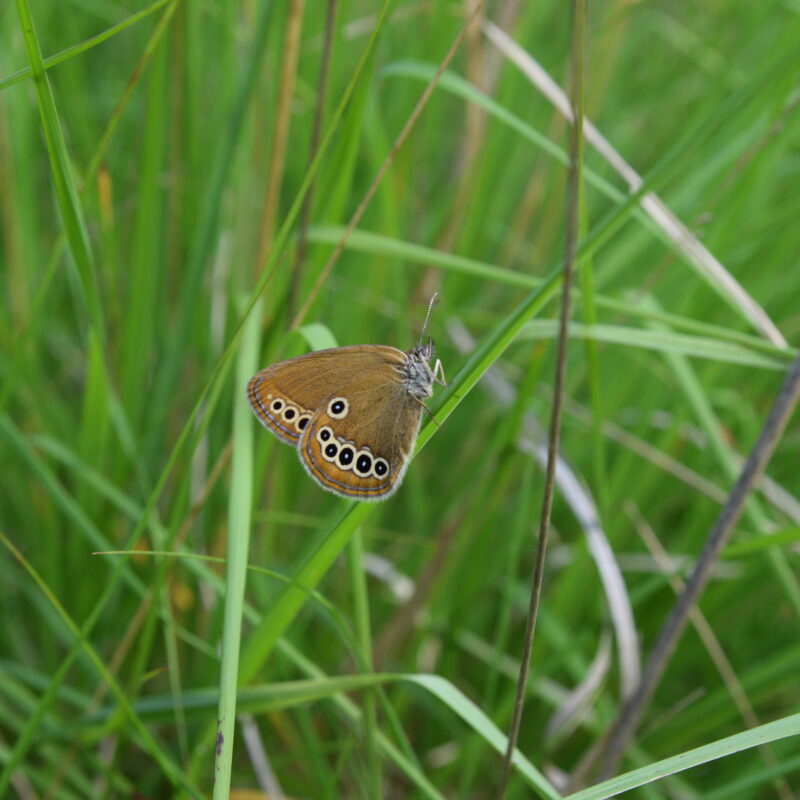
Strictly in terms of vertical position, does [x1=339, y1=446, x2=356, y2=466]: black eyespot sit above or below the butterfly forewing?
below

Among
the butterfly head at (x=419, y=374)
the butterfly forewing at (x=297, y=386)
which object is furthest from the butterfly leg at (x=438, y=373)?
the butterfly forewing at (x=297, y=386)

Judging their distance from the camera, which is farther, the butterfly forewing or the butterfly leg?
the butterfly leg

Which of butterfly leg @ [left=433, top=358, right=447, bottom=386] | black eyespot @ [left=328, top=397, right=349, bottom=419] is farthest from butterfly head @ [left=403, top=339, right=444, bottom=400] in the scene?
black eyespot @ [left=328, top=397, right=349, bottom=419]

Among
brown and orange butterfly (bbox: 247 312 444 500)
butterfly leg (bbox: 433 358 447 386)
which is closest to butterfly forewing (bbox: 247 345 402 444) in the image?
brown and orange butterfly (bbox: 247 312 444 500)

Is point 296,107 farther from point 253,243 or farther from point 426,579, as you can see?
point 426,579

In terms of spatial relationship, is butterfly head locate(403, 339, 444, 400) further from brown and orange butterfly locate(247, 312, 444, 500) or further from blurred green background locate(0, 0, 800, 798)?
blurred green background locate(0, 0, 800, 798)

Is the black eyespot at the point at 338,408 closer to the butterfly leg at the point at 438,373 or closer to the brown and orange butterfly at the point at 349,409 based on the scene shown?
the brown and orange butterfly at the point at 349,409

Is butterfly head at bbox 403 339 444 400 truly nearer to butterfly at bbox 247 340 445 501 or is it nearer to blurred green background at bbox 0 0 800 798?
butterfly at bbox 247 340 445 501

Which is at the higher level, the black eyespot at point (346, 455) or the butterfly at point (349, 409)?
the butterfly at point (349, 409)
